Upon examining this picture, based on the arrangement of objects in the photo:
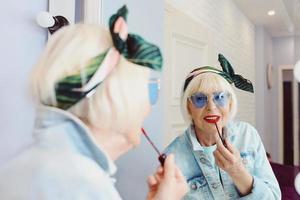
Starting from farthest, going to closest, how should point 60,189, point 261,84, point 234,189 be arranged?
point 261,84
point 234,189
point 60,189

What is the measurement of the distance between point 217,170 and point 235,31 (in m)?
0.35

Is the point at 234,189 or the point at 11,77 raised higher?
the point at 11,77

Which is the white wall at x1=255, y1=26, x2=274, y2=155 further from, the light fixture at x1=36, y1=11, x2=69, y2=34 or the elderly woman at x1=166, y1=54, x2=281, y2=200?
the light fixture at x1=36, y1=11, x2=69, y2=34

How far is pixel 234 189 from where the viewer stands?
27.8 inches

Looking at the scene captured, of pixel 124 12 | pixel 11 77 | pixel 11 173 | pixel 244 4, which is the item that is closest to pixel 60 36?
pixel 124 12

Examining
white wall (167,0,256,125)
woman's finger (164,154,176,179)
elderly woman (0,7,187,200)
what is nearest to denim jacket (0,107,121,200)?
elderly woman (0,7,187,200)

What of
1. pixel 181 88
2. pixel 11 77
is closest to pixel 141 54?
pixel 181 88

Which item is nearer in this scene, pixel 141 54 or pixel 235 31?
pixel 141 54

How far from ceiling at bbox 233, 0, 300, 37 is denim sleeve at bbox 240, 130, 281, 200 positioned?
26cm

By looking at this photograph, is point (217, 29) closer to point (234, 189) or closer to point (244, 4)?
point (244, 4)

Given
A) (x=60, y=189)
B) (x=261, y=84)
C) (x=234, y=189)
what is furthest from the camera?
(x=261, y=84)

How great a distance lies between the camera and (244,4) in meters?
0.83

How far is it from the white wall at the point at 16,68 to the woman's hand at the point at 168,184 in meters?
0.39

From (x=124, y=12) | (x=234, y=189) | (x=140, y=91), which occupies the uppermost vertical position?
(x=124, y=12)
